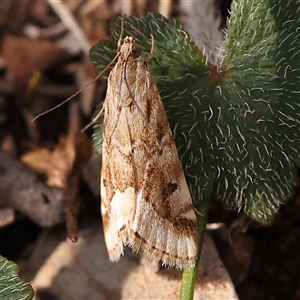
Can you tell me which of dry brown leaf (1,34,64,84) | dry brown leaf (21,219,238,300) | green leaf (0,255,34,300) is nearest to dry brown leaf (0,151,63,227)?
dry brown leaf (21,219,238,300)

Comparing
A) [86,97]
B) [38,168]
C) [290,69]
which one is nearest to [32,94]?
[86,97]

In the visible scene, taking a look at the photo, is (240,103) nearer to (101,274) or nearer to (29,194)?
(101,274)

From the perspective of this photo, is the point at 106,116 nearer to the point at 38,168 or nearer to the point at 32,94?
the point at 38,168

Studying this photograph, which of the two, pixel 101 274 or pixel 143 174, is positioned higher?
pixel 143 174

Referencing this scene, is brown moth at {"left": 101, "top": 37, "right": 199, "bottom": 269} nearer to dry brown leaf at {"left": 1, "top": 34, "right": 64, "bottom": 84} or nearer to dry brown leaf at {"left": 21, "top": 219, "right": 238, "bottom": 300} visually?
dry brown leaf at {"left": 21, "top": 219, "right": 238, "bottom": 300}

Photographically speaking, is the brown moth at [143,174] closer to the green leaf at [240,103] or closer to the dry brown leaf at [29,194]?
the green leaf at [240,103]

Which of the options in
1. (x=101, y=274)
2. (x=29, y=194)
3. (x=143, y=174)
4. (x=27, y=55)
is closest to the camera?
(x=143, y=174)

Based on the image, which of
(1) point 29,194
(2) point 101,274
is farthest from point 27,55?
(2) point 101,274
